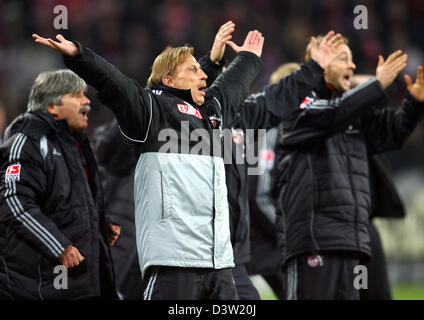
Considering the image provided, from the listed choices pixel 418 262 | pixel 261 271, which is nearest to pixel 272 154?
pixel 261 271

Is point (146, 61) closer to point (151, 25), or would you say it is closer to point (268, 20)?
point (151, 25)

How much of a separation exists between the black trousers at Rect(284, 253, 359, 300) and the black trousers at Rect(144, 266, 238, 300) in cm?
140

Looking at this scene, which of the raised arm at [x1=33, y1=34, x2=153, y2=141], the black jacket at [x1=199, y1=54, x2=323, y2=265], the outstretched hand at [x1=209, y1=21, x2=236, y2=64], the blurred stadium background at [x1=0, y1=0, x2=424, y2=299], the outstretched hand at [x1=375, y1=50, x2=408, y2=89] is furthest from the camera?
the blurred stadium background at [x1=0, y1=0, x2=424, y2=299]

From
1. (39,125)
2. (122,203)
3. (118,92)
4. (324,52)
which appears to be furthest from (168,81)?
(122,203)

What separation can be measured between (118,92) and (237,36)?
9123mm

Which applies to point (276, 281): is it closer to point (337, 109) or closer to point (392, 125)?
point (392, 125)

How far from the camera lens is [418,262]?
11031mm

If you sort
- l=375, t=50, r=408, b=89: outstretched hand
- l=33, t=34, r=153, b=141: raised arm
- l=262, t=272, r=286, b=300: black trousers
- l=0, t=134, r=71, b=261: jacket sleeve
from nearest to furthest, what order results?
l=33, t=34, r=153, b=141: raised arm
l=0, t=134, r=71, b=261: jacket sleeve
l=375, t=50, r=408, b=89: outstretched hand
l=262, t=272, r=286, b=300: black trousers

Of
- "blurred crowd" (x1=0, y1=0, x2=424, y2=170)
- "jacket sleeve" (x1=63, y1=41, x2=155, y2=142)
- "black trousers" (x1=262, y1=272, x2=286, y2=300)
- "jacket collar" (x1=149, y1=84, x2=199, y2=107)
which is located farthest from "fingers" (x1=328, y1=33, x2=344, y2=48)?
"blurred crowd" (x1=0, y1=0, x2=424, y2=170)

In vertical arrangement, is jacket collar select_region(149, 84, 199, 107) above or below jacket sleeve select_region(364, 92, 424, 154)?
below

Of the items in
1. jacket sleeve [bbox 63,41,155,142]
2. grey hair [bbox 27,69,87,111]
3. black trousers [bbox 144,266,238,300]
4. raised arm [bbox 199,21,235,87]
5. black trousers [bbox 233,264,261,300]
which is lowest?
black trousers [bbox 144,266,238,300]

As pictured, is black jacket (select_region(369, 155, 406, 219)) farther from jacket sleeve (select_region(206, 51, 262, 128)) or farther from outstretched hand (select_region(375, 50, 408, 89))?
jacket sleeve (select_region(206, 51, 262, 128))

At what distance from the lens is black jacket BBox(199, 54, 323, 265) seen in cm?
504

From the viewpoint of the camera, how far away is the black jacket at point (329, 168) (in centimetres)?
527
